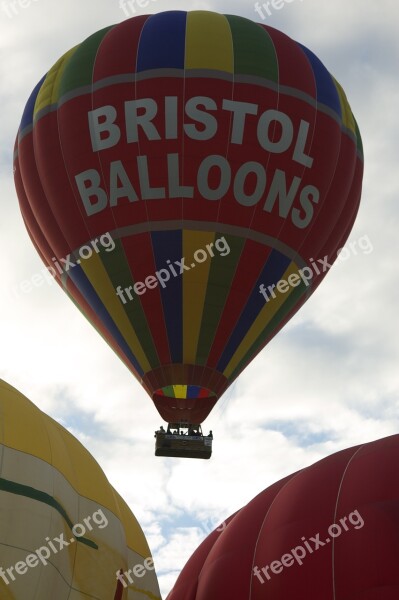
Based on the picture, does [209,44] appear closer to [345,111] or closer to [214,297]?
[345,111]

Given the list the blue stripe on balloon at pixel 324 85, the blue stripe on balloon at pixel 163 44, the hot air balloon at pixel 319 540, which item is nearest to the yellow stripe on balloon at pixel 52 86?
the blue stripe on balloon at pixel 163 44

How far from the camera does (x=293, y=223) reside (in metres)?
16.7

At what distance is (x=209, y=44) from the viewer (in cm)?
1695

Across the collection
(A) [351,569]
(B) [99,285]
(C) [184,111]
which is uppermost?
(C) [184,111]

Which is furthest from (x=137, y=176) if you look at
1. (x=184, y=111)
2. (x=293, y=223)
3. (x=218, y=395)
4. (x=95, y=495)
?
(x=95, y=495)

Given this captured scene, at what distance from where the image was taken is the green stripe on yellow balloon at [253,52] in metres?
16.8

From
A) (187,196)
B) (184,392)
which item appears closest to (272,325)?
(184,392)

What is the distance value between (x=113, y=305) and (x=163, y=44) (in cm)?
420

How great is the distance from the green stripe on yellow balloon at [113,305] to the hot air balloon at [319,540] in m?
5.23

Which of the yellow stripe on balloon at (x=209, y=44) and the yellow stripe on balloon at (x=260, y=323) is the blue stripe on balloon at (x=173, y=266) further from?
the yellow stripe on balloon at (x=209, y=44)

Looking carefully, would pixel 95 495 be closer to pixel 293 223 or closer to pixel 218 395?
pixel 218 395

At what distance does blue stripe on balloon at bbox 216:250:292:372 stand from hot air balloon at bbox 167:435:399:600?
16.3 ft

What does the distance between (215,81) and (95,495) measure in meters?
8.00

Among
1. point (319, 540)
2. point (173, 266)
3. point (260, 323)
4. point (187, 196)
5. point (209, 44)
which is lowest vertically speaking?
point (319, 540)
